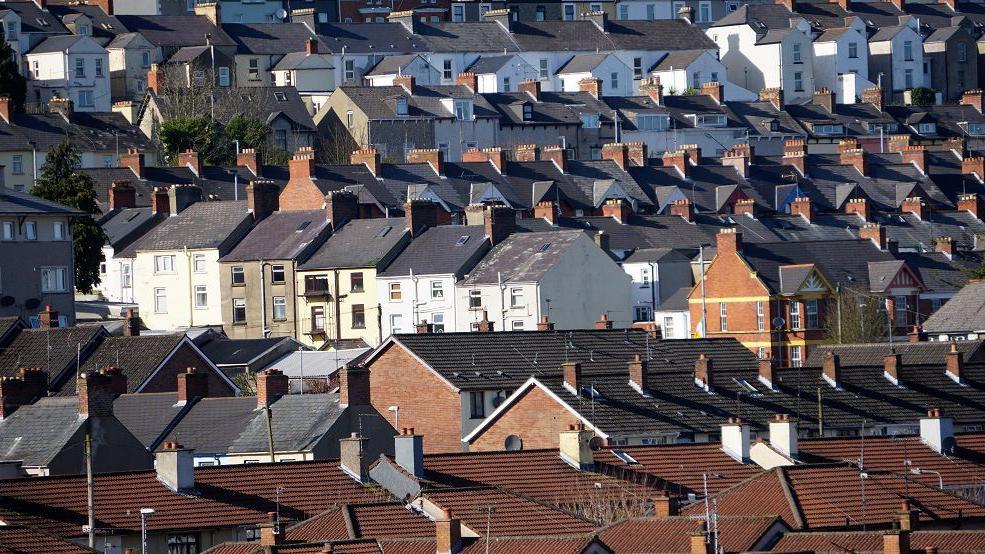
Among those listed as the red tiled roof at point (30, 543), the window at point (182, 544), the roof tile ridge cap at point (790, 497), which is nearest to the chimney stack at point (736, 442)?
the roof tile ridge cap at point (790, 497)

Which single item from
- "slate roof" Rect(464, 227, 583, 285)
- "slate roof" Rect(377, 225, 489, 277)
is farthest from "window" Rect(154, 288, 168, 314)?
"slate roof" Rect(464, 227, 583, 285)

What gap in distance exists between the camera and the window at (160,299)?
330ft

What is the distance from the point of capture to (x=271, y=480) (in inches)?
1987

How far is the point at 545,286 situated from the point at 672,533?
163 ft

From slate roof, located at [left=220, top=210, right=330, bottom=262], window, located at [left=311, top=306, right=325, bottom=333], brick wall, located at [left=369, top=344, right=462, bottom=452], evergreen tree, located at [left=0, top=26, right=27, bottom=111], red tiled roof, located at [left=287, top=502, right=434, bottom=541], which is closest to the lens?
red tiled roof, located at [left=287, top=502, right=434, bottom=541]

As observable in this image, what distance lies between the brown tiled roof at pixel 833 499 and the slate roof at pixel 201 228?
50667 mm

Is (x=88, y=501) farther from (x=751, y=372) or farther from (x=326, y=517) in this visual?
(x=751, y=372)

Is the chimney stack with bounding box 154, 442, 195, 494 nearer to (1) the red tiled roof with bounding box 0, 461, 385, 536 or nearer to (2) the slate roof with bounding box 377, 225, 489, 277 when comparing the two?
(1) the red tiled roof with bounding box 0, 461, 385, 536

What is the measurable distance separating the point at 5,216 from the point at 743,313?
25381 millimetres

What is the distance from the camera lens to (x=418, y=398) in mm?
69188

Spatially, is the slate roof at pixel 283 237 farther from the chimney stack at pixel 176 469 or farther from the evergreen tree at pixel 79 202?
the chimney stack at pixel 176 469

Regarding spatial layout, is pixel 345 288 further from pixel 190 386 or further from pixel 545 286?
pixel 190 386

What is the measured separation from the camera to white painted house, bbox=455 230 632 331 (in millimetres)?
91812

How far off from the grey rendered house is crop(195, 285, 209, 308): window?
50.2ft
